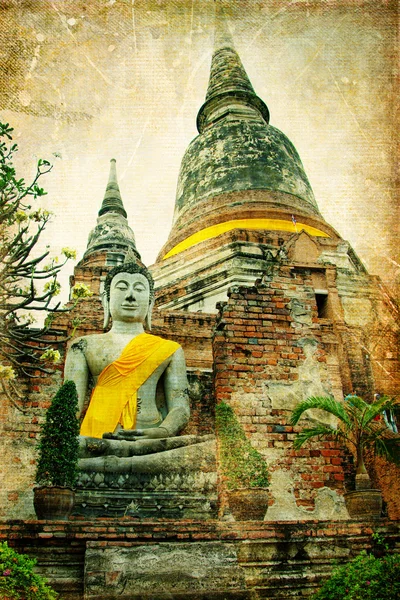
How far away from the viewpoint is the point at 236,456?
5.76 metres

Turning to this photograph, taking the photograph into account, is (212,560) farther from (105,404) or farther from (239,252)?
(239,252)

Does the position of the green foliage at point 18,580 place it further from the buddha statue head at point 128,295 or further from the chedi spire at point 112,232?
the chedi spire at point 112,232

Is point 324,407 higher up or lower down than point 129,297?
lower down

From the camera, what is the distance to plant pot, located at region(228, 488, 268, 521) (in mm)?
5180

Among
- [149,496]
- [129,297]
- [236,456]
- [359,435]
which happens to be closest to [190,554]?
[149,496]

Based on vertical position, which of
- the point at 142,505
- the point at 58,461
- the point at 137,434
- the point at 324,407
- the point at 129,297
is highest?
the point at 129,297

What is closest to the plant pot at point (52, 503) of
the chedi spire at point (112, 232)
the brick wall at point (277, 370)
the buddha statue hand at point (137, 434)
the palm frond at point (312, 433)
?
the buddha statue hand at point (137, 434)

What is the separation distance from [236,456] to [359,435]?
4.05 ft

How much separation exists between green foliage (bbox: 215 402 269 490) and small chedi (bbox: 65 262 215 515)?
151 mm

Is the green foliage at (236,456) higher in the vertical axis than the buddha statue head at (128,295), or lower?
lower

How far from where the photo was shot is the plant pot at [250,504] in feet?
17.0

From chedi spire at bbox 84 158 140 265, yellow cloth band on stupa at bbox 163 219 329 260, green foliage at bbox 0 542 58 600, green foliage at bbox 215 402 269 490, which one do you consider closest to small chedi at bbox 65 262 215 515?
green foliage at bbox 215 402 269 490

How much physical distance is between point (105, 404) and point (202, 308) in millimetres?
6108

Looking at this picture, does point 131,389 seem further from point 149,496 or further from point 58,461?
point 58,461
